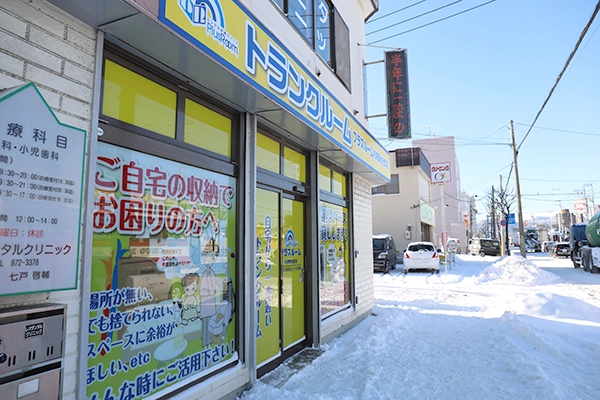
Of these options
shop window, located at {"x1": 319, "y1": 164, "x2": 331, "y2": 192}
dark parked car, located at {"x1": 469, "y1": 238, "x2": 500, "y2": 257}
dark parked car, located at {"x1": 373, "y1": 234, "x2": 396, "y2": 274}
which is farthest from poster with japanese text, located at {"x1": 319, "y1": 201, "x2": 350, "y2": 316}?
dark parked car, located at {"x1": 469, "y1": 238, "x2": 500, "y2": 257}

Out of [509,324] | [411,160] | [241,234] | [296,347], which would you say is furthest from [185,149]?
[411,160]

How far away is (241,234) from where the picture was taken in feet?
13.9

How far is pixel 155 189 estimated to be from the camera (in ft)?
10.6

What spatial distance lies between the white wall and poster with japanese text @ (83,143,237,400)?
0.80 feet

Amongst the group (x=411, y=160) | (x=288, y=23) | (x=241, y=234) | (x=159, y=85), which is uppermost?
(x=411, y=160)

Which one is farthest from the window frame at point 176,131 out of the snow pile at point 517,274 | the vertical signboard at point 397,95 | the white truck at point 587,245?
the white truck at point 587,245

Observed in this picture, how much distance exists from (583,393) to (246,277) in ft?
12.7

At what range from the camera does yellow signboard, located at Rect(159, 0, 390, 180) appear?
2.79 metres

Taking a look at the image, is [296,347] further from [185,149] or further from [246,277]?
[185,149]

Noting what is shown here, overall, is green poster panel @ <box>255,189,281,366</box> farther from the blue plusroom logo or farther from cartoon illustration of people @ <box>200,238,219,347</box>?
the blue plusroom logo

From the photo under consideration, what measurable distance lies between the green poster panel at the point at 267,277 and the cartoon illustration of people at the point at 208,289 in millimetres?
855

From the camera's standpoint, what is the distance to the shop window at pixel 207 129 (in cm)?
370

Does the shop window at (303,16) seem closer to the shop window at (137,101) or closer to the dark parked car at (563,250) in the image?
the shop window at (137,101)

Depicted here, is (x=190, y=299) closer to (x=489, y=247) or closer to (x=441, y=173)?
(x=441, y=173)
